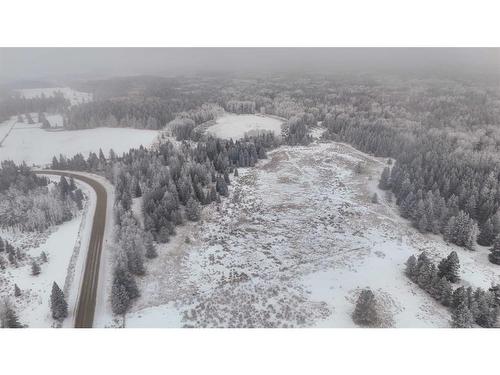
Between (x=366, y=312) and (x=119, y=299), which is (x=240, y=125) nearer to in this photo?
(x=119, y=299)

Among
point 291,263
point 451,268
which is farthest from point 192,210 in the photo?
point 451,268

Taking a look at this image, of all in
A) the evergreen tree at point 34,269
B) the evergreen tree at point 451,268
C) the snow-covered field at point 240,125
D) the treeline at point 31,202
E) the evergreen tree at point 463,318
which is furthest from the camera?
the snow-covered field at point 240,125

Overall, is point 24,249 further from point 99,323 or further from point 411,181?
point 411,181

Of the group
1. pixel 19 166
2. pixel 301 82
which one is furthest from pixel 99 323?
pixel 301 82

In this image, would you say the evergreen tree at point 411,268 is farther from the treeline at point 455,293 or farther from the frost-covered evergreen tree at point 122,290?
the frost-covered evergreen tree at point 122,290

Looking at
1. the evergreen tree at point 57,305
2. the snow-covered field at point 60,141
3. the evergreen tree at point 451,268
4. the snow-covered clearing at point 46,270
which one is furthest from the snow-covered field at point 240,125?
the evergreen tree at point 57,305

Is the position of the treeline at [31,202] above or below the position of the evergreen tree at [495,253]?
above

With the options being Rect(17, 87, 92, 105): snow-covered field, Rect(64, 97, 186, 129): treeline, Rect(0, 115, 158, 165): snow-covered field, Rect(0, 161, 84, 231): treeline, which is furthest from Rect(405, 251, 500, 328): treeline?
Rect(17, 87, 92, 105): snow-covered field
